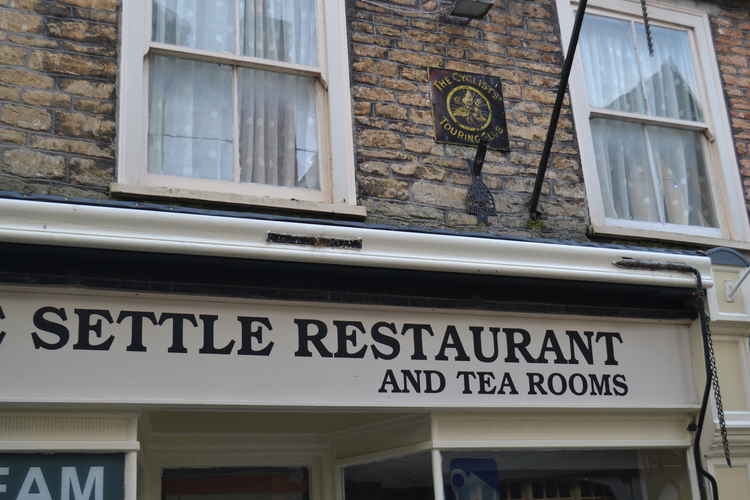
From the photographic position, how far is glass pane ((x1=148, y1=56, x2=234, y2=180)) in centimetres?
574

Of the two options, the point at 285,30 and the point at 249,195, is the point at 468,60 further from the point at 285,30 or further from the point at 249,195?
the point at 249,195

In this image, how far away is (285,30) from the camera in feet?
20.7

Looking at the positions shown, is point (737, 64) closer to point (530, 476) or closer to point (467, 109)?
point (467, 109)

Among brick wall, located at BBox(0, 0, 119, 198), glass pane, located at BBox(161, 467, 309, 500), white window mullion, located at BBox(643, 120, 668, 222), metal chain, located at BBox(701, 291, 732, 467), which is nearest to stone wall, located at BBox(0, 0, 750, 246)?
brick wall, located at BBox(0, 0, 119, 198)

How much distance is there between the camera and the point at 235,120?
235 inches

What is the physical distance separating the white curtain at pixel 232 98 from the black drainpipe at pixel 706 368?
218 centimetres

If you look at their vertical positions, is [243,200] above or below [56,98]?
below

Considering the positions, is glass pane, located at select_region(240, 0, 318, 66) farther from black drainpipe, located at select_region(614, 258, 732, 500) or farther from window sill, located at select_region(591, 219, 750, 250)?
black drainpipe, located at select_region(614, 258, 732, 500)

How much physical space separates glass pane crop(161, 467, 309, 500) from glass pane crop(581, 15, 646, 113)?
3.45m

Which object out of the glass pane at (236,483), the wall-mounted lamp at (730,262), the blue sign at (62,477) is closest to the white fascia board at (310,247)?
the wall-mounted lamp at (730,262)

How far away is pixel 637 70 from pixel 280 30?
2.86 meters

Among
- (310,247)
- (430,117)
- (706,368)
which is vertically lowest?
(706,368)

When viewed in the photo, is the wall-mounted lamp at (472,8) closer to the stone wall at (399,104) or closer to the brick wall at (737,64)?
the stone wall at (399,104)

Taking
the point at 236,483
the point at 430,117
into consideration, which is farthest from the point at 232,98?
the point at 236,483
